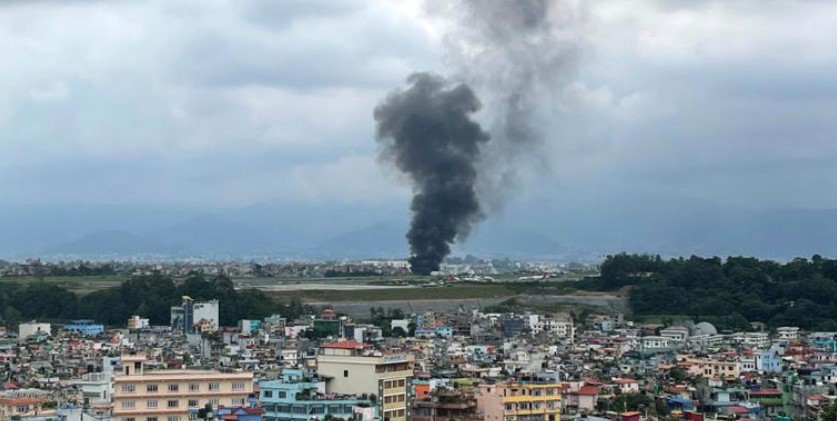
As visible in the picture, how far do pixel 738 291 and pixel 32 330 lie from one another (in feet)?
167

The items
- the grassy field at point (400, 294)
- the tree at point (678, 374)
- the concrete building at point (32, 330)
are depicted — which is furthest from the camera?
the grassy field at point (400, 294)

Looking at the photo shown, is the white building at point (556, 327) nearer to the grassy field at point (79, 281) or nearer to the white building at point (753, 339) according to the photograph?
the white building at point (753, 339)

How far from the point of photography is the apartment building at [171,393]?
42375 mm

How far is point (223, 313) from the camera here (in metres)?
100

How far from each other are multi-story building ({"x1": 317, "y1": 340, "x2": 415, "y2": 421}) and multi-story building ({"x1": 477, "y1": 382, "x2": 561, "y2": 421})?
83.8 inches

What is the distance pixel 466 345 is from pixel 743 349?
13877mm

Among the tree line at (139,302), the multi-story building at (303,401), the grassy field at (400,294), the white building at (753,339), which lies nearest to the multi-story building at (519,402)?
the multi-story building at (303,401)

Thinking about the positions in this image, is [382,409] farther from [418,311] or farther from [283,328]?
[418,311]

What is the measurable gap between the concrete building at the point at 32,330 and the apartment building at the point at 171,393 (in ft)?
146

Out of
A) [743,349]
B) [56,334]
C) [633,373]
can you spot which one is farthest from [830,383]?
[56,334]

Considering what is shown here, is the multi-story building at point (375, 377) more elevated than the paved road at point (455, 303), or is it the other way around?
the paved road at point (455, 303)

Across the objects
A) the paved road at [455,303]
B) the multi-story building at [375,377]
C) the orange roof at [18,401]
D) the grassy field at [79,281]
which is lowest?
the orange roof at [18,401]

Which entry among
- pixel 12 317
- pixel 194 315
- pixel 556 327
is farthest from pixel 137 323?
pixel 556 327

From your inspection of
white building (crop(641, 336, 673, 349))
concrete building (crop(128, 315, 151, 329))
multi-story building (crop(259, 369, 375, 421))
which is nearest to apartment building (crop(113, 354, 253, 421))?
multi-story building (crop(259, 369, 375, 421))
